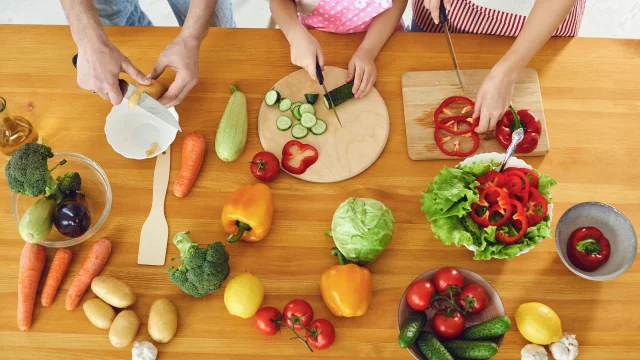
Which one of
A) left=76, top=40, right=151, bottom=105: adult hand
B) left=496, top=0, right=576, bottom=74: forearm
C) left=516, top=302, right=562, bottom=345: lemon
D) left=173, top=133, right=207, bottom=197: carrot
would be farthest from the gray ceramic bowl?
left=76, top=40, right=151, bottom=105: adult hand

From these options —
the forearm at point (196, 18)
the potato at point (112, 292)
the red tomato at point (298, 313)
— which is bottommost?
the potato at point (112, 292)

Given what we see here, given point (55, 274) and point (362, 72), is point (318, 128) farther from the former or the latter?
point (55, 274)

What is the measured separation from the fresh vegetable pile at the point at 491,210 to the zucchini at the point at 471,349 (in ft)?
0.84

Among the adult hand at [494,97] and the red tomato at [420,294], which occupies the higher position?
the adult hand at [494,97]

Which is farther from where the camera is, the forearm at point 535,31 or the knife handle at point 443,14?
the knife handle at point 443,14

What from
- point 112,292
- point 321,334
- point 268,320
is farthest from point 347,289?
point 112,292

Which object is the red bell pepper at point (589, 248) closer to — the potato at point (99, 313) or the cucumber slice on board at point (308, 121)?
the cucumber slice on board at point (308, 121)

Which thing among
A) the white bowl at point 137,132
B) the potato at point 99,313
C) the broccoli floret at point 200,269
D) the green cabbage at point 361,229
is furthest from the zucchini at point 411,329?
the white bowl at point 137,132

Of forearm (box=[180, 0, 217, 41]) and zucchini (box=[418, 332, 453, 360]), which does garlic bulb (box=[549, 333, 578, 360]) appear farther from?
forearm (box=[180, 0, 217, 41])

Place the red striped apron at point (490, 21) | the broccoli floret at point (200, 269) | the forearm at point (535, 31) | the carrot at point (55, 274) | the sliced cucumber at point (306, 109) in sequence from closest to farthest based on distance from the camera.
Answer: the broccoli floret at point (200, 269), the carrot at point (55, 274), the forearm at point (535, 31), the sliced cucumber at point (306, 109), the red striped apron at point (490, 21)

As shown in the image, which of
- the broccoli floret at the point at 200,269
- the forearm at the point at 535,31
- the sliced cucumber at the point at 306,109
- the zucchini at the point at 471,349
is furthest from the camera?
the sliced cucumber at the point at 306,109

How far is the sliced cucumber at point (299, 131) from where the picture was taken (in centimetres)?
169

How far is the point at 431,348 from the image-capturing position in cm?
131

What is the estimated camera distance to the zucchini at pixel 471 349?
127 centimetres
